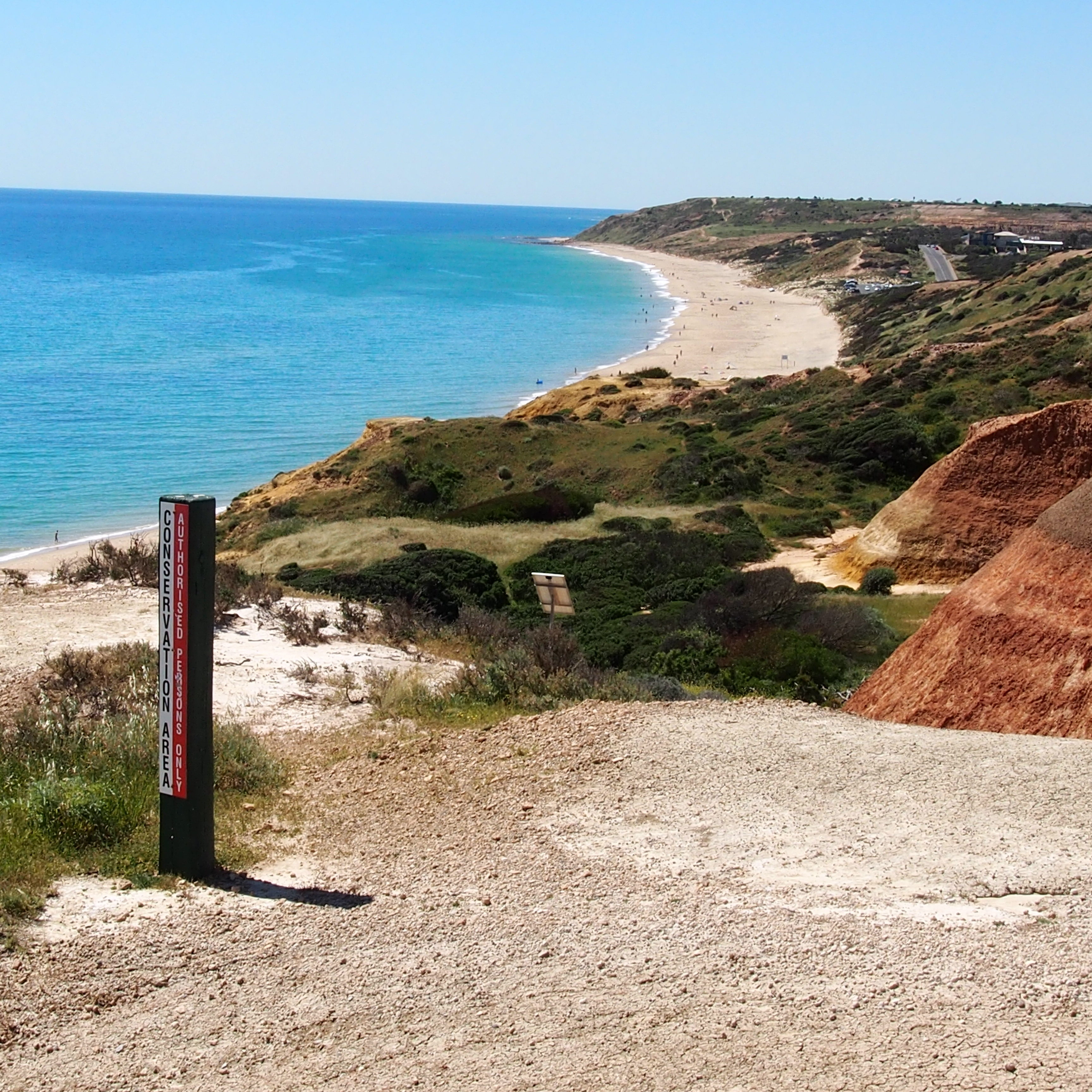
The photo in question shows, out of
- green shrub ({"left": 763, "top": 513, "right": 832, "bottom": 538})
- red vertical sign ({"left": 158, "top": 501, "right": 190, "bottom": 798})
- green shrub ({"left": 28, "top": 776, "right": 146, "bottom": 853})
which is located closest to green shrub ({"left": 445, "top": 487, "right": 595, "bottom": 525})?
green shrub ({"left": 763, "top": 513, "right": 832, "bottom": 538})

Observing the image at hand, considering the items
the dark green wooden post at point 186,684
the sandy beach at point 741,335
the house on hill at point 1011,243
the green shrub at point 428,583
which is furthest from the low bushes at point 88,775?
the house on hill at point 1011,243

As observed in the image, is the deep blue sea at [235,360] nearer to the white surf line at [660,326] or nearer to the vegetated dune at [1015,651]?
the white surf line at [660,326]

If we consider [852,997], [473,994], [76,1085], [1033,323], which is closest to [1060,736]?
[852,997]

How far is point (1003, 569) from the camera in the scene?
11406 millimetres

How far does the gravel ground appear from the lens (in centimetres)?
484

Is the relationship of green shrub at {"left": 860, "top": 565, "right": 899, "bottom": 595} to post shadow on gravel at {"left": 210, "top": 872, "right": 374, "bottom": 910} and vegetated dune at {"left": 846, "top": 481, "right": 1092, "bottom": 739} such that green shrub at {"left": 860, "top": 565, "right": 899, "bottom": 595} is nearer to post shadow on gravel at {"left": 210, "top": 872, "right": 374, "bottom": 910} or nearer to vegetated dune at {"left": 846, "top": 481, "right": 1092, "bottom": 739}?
vegetated dune at {"left": 846, "top": 481, "right": 1092, "bottom": 739}

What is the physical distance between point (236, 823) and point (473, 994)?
282cm

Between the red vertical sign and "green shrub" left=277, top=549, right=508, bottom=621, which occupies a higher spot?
the red vertical sign

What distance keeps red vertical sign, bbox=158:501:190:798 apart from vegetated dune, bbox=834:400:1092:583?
17036 mm

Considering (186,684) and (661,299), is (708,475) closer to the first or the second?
(186,684)

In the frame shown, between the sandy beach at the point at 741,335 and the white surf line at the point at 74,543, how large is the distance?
37776mm

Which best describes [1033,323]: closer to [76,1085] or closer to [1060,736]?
[1060,736]

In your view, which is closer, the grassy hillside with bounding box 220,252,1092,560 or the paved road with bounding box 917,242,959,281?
the grassy hillside with bounding box 220,252,1092,560

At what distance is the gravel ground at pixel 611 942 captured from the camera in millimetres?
4844
